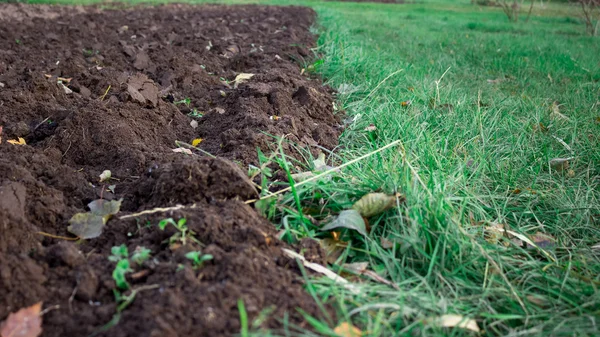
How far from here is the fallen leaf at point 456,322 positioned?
165 centimetres

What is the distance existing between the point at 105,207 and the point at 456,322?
1413mm

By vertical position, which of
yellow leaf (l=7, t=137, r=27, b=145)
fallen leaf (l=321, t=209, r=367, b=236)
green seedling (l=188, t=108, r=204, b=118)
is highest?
fallen leaf (l=321, t=209, r=367, b=236)

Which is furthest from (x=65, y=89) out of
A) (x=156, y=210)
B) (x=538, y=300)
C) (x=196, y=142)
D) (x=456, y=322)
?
(x=538, y=300)

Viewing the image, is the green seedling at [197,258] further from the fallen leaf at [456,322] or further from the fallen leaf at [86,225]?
the fallen leaf at [456,322]

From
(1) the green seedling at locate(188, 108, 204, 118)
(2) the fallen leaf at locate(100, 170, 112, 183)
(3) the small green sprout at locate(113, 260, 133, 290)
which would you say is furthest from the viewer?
(1) the green seedling at locate(188, 108, 204, 118)

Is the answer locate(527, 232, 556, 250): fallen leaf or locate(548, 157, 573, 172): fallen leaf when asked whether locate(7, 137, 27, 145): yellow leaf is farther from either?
locate(548, 157, 573, 172): fallen leaf

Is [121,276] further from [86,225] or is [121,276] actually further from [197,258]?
[86,225]

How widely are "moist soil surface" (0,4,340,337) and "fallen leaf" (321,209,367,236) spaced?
0.82 feet

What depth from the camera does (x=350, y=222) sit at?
2.07m

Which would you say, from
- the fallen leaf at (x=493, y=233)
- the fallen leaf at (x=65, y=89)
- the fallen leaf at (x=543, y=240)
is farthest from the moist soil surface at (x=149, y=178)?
the fallen leaf at (x=543, y=240)

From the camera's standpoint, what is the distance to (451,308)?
1.77 meters

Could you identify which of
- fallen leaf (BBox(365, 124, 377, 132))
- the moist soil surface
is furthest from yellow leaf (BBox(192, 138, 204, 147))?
fallen leaf (BBox(365, 124, 377, 132))

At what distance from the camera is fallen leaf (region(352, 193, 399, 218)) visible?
2139 mm

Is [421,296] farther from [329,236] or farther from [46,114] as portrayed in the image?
[46,114]
